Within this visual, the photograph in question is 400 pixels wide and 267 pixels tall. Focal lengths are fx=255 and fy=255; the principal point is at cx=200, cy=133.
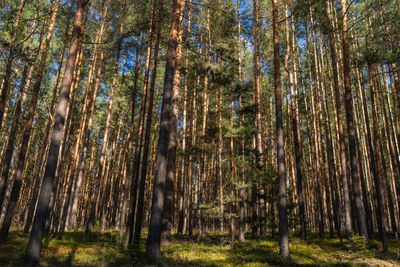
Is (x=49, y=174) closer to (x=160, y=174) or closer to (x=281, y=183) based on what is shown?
(x=160, y=174)

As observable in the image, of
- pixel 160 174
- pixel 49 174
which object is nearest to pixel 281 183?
pixel 160 174

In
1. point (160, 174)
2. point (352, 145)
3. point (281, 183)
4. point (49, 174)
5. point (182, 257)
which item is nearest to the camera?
point (49, 174)

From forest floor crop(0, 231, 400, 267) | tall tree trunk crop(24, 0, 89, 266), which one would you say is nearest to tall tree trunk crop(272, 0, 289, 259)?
forest floor crop(0, 231, 400, 267)

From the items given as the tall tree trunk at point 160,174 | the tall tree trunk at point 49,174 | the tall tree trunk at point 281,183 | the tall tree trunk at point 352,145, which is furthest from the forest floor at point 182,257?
the tall tree trunk at point 49,174

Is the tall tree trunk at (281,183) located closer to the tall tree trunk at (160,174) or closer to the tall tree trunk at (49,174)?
the tall tree trunk at (160,174)

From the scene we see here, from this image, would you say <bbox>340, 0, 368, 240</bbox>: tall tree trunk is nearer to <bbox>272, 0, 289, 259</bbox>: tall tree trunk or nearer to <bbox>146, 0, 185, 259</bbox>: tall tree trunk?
<bbox>272, 0, 289, 259</bbox>: tall tree trunk

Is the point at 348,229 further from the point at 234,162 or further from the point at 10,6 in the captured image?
the point at 10,6

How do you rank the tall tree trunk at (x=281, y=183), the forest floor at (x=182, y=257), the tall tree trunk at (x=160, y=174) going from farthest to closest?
1. the tall tree trunk at (x=281, y=183)
2. the forest floor at (x=182, y=257)
3. the tall tree trunk at (x=160, y=174)

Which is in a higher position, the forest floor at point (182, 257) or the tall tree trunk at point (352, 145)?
the tall tree trunk at point (352, 145)

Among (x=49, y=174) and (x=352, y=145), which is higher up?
(x=352, y=145)

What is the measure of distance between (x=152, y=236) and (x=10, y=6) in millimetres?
16813

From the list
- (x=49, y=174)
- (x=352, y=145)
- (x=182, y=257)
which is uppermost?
(x=352, y=145)

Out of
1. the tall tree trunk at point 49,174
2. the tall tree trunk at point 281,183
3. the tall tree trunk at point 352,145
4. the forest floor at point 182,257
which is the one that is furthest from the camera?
the tall tree trunk at point 352,145

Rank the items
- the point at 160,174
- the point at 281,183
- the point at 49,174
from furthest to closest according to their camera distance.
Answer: the point at 281,183 < the point at 160,174 < the point at 49,174
